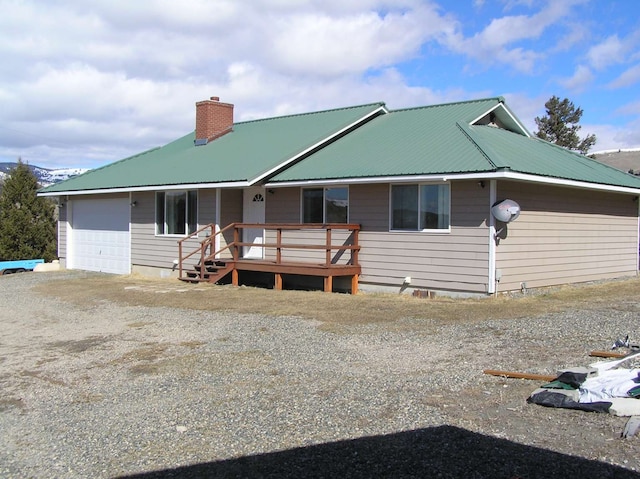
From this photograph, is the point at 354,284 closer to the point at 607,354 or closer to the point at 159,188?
the point at 159,188

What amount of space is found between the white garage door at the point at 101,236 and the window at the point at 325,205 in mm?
7256

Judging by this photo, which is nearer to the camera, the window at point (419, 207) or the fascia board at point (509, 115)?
the window at point (419, 207)

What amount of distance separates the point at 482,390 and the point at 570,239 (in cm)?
1041

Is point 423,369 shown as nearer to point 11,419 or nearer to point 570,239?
point 11,419

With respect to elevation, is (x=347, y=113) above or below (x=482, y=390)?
above

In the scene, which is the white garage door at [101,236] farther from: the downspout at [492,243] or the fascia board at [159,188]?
the downspout at [492,243]

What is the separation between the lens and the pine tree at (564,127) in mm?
43312

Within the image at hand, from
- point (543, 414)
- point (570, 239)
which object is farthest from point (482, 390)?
point (570, 239)

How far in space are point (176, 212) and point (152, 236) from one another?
1.28 m

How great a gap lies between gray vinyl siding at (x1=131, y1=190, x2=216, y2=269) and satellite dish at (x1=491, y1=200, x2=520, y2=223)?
27.0 feet

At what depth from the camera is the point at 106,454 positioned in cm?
505

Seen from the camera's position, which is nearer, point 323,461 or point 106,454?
point 323,461

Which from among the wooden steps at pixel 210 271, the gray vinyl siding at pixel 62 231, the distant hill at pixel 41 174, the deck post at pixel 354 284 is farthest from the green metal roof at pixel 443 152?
the distant hill at pixel 41 174

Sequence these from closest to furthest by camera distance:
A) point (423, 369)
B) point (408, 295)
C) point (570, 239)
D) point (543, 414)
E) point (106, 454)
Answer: point (106, 454) → point (543, 414) → point (423, 369) → point (408, 295) → point (570, 239)
